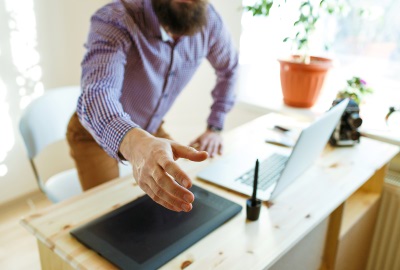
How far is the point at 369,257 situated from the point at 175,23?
1348mm

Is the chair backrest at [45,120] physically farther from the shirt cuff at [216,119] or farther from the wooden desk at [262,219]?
the shirt cuff at [216,119]

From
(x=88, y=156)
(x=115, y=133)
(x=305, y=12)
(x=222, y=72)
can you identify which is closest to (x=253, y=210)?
(x=115, y=133)

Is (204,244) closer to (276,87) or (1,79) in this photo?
(276,87)

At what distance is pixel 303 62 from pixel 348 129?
0.53 metres

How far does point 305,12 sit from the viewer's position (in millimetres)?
1872

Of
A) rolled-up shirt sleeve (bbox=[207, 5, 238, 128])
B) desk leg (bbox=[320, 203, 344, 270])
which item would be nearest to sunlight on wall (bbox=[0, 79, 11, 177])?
rolled-up shirt sleeve (bbox=[207, 5, 238, 128])

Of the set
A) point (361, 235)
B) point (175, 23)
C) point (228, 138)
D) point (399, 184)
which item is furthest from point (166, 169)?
point (399, 184)

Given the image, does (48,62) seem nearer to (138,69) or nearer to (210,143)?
(138,69)

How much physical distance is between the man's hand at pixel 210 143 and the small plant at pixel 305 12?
68 centimetres

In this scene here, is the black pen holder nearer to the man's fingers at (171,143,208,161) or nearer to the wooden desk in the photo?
the wooden desk

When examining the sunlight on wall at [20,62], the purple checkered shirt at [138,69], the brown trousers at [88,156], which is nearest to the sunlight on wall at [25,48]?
the sunlight on wall at [20,62]

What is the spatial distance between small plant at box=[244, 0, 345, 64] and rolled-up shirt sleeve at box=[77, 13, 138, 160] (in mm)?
865

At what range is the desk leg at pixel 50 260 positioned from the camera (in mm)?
893

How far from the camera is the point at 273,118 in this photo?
5.89 ft
